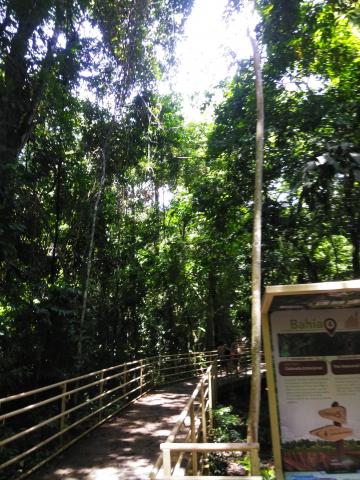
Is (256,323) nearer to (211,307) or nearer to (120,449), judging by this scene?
(120,449)

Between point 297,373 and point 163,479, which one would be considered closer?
point 163,479

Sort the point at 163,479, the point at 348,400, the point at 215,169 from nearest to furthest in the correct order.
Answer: the point at 163,479 → the point at 348,400 → the point at 215,169

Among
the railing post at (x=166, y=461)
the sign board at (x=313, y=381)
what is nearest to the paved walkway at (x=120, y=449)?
the railing post at (x=166, y=461)

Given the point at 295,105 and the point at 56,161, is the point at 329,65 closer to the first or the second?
the point at 295,105

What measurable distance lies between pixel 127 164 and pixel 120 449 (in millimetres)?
9635

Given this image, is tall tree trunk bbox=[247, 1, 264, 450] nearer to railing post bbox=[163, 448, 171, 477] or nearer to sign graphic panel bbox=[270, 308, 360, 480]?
sign graphic panel bbox=[270, 308, 360, 480]

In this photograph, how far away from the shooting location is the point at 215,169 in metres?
13.4

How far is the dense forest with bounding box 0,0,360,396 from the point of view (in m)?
8.29

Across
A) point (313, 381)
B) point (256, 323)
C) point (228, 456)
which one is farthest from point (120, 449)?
point (313, 381)

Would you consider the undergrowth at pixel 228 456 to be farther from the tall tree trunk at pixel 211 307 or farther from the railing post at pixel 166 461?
the tall tree trunk at pixel 211 307

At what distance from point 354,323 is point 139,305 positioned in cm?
1388

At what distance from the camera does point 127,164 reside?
1413 centimetres

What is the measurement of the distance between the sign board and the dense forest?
3148 mm

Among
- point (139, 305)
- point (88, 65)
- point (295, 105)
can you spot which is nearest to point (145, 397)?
point (139, 305)
